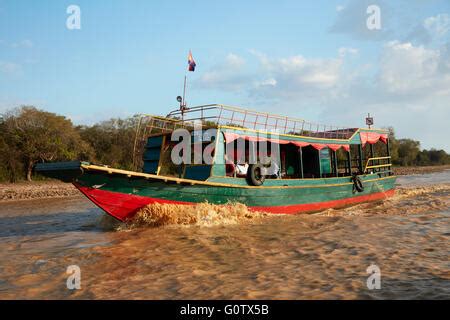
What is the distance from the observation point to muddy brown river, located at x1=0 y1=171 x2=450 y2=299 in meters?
4.97

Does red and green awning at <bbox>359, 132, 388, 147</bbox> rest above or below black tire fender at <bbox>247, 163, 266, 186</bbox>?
above

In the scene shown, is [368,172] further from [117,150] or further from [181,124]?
[117,150]

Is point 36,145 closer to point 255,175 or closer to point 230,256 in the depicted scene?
point 255,175

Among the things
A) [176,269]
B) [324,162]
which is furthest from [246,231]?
[324,162]

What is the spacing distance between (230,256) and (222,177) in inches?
151

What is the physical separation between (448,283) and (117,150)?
3444 cm

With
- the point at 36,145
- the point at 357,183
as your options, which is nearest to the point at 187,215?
the point at 357,183

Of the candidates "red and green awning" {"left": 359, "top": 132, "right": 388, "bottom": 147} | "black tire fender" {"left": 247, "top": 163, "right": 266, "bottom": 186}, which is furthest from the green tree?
"black tire fender" {"left": 247, "top": 163, "right": 266, "bottom": 186}

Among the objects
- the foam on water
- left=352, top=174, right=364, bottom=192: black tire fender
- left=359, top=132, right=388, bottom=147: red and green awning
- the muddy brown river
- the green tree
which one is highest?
the green tree

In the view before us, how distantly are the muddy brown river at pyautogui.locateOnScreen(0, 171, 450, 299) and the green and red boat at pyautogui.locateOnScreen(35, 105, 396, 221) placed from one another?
52 centimetres

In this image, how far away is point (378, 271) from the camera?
18.3 ft

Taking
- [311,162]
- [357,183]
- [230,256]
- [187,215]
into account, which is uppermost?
[311,162]

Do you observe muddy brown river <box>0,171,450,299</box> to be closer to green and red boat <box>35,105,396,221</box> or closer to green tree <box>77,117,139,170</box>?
green and red boat <box>35,105,396,221</box>

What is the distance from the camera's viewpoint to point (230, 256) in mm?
6828
